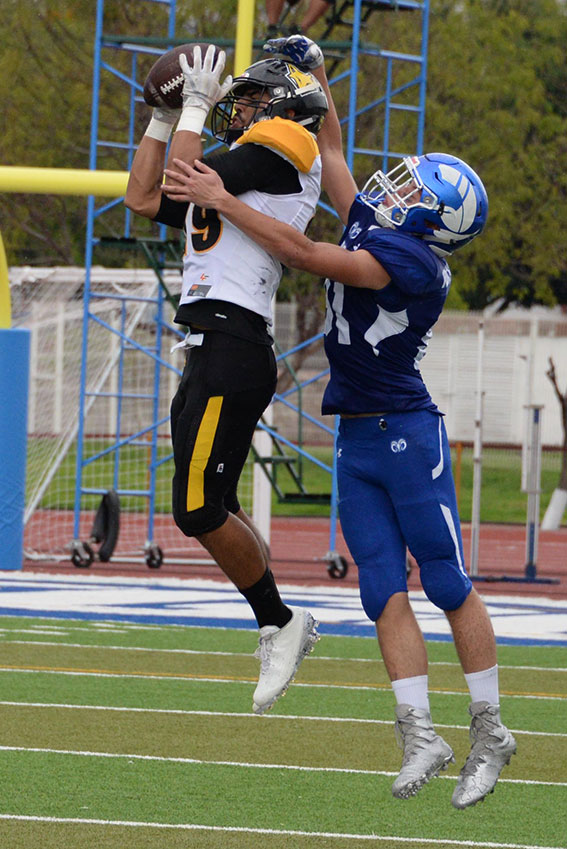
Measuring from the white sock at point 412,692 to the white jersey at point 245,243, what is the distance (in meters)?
1.26

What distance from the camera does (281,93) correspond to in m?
5.04

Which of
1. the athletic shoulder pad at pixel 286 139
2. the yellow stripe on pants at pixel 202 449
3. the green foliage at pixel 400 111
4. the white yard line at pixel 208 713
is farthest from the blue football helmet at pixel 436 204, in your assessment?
the green foliage at pixel 400 111

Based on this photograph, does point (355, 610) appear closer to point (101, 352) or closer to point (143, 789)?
point (143, 789)

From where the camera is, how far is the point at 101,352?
1811cm

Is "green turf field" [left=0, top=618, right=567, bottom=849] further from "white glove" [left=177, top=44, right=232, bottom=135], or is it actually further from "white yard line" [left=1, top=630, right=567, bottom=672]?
"white glove" [left=177, top=44, right=232, bottom=135]

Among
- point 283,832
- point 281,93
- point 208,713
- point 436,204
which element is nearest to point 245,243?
point 281,93

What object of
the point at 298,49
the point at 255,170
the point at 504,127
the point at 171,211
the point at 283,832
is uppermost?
the point at 504,127

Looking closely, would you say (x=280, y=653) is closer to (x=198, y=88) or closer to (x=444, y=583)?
(x=444, y=583)

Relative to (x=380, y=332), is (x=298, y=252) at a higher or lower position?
higher

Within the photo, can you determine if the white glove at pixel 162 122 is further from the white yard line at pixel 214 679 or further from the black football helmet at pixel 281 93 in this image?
the white yard line at pixel 214 679

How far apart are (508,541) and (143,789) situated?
1484cm

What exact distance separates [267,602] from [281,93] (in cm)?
171

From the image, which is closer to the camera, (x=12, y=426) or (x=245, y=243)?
(x=245, y=243)

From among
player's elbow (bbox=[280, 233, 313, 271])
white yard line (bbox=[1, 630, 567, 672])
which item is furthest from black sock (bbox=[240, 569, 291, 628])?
white yard line (bbox=[1, 630, 567, 672])
